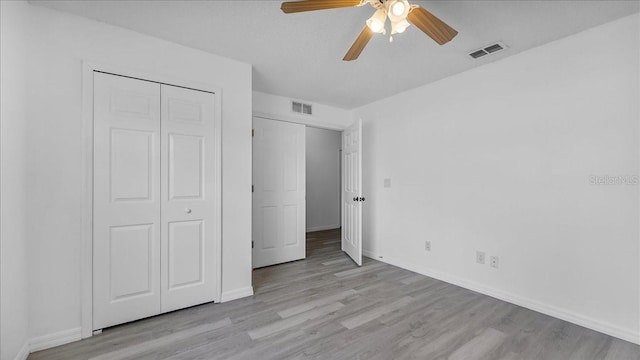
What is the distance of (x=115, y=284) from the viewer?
6.75 feet

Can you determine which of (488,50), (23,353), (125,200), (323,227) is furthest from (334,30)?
(323,227)

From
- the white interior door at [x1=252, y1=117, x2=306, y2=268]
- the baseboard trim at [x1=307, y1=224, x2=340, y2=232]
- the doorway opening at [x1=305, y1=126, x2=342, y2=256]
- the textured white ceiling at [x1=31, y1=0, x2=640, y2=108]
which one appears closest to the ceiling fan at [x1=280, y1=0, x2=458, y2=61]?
the textured white ceiling at [x1=31, y1=0, x2=640, y2=108]

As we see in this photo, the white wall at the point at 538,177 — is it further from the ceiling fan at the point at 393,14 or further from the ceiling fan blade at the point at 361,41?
the ceiling fan blade at the point at 361,41

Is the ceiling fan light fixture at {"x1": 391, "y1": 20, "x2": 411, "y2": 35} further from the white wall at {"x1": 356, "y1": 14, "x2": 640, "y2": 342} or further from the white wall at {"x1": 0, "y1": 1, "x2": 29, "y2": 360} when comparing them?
the white wall at {"x1": 0, "y1": 1, "x2": 29, "y2": 360}

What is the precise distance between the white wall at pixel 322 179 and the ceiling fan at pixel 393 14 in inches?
180

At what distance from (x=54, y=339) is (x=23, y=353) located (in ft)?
0.53

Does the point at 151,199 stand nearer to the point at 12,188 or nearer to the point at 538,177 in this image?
the point at 12,188

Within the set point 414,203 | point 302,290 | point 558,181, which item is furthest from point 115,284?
point 558,181

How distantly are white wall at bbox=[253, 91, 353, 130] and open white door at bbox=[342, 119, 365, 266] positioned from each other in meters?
0.26

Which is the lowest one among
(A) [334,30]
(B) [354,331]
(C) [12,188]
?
(B) [354,331]

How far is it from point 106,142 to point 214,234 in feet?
3.74

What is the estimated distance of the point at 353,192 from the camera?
3.86 m

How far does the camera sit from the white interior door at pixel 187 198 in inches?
89.4

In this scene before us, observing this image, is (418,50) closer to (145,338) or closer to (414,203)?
(414,203)
